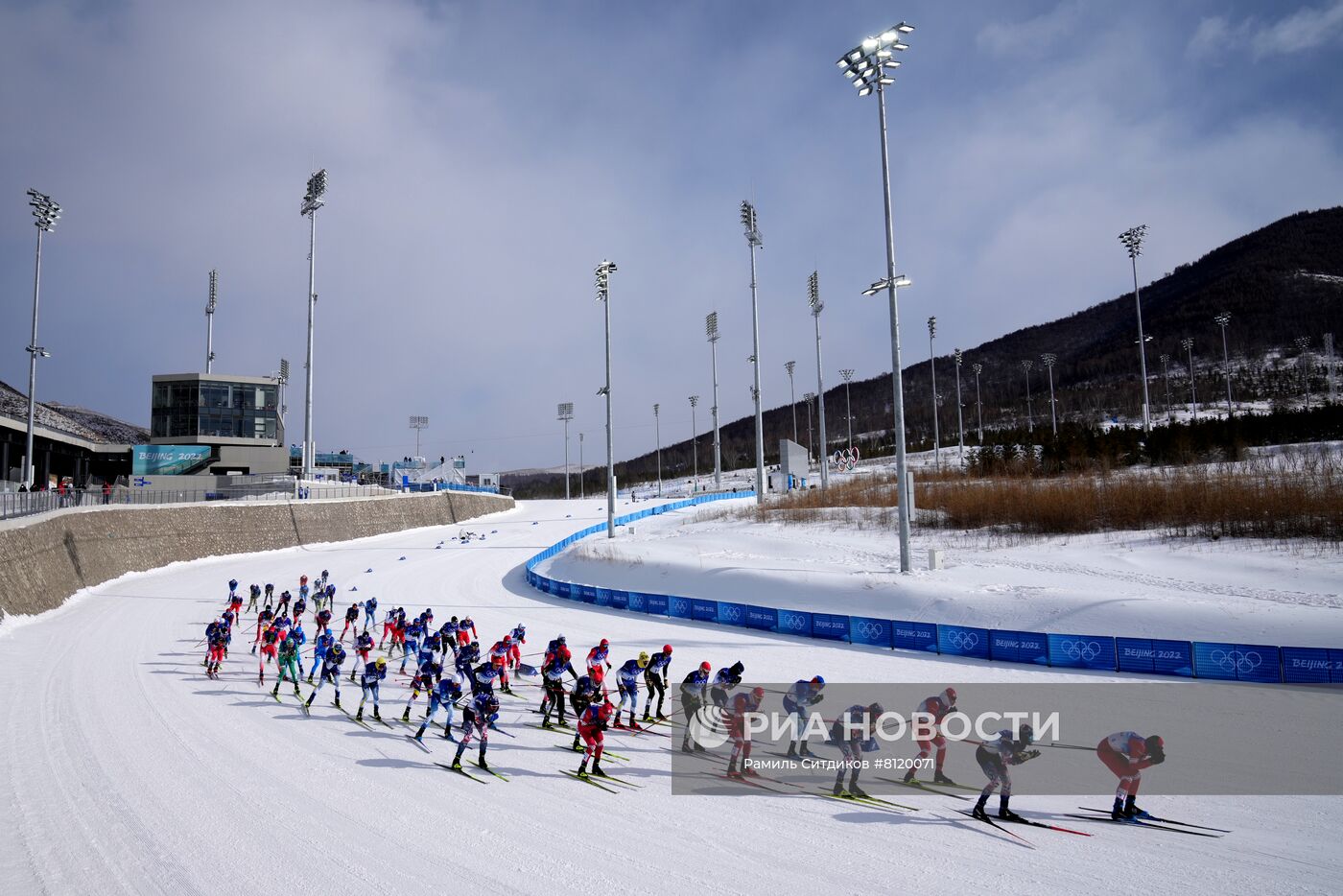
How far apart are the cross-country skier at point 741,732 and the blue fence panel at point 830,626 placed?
33.6 feet

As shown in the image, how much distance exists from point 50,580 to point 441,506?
116 ft

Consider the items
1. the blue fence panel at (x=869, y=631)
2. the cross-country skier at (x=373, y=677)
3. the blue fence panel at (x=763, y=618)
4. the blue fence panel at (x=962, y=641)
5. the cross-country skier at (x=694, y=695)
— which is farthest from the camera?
the blue fence panel at (x=763, y=618)

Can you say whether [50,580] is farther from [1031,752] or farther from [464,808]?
[1031,752]

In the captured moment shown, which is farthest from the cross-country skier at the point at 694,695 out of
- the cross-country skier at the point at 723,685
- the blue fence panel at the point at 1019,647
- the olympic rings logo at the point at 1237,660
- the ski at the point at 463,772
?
the olympic rings logo at the point at 1237,660

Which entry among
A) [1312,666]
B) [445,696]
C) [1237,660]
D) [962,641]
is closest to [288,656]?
[445,696]

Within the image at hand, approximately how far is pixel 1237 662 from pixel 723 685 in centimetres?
1187

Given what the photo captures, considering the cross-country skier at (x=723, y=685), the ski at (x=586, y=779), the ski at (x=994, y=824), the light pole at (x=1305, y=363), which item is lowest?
the ski at (x=586, y=779)

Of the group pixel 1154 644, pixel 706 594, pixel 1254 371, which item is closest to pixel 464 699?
pixel 706 594

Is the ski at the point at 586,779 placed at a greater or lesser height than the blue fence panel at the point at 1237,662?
lesser

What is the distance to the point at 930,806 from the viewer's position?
30.3 feet

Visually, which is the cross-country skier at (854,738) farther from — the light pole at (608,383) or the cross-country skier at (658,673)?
the light pole at (608,383)

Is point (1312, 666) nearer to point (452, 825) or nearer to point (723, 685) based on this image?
point (723, 685)

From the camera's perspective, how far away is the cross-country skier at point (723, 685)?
35.9 ft

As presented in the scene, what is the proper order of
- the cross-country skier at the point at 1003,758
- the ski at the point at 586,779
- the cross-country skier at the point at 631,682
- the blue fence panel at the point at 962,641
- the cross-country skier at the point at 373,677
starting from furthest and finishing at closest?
the blue fence panel at the point at 962,641 → the cross-country skier at the point at 373,677 → the cross-country skier at the point at 631,682 → the ski at the point at 586,779 → the cross-country skier at the point at 1003,758
